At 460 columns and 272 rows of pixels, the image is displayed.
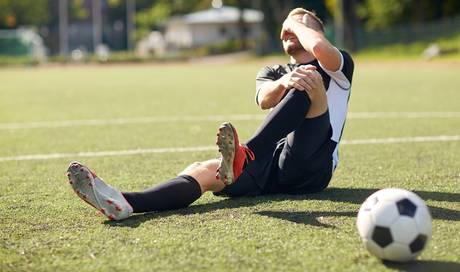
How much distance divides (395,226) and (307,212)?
1032mm

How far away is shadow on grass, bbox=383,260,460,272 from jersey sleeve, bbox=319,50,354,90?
172cm

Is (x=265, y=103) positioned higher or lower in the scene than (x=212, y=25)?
higher

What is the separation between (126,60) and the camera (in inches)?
1687

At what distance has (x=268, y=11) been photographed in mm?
49969

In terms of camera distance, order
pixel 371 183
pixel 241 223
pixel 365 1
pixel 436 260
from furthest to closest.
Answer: pixel 365 1 < pixel 371 183 < pixel 241 223 < pixel 436 260

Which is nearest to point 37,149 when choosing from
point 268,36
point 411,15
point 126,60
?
point 126,60

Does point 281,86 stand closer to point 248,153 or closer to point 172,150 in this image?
point 248,153

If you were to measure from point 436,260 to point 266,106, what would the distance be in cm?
181

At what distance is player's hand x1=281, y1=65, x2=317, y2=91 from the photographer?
4.42m

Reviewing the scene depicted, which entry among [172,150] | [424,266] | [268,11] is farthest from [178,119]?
[268,11]

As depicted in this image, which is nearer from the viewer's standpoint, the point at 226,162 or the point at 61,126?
the point at 226,162

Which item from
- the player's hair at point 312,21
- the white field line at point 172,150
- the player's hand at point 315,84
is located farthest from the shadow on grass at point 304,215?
the white field line at point 172,150

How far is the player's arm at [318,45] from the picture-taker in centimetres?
458

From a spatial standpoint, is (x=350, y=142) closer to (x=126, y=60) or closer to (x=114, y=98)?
(x=114, y=98)
